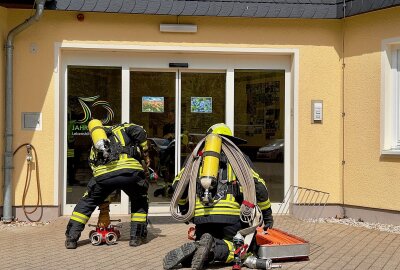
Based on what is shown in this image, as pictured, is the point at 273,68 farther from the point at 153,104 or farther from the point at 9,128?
the point at 9,128

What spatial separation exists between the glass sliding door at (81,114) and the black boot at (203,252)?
159 inches

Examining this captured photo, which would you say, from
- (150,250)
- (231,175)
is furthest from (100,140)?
(231,175)

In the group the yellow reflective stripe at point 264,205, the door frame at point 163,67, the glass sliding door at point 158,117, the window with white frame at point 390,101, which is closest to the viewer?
the yellow reflective stripe at point 264,205

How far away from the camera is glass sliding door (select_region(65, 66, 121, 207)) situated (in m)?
10.0

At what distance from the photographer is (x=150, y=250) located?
7613 mm

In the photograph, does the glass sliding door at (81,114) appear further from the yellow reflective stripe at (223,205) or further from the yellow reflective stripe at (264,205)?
the yellow reflective stripe at (264,205)

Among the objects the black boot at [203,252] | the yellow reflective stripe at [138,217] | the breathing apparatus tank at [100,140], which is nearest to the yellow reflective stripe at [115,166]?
the breathing apparatus tank at [100,140]

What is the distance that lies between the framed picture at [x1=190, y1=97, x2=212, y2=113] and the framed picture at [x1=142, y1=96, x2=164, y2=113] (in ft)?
1.74

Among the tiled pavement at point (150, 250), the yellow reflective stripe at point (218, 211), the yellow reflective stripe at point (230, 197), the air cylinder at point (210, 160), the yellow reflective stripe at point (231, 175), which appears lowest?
the tiled pavement at point (150, 250)

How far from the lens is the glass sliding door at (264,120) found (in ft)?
34.0

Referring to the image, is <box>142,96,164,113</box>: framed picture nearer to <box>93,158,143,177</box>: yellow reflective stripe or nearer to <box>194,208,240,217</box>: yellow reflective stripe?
<box>93,158,143,177</box>: yellow reflective stripe

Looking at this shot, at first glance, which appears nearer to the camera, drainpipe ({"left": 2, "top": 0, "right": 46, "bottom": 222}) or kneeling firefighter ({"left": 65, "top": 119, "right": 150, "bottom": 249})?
kneeling firefighter ({"left": 65, "top": 119, "right": 150, "bottom": 249})

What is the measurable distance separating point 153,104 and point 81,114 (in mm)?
1231

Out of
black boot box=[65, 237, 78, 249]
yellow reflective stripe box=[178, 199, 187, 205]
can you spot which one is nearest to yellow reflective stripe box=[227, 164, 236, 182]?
yellow reflective stripe box=[178, 199, 187, 205]
